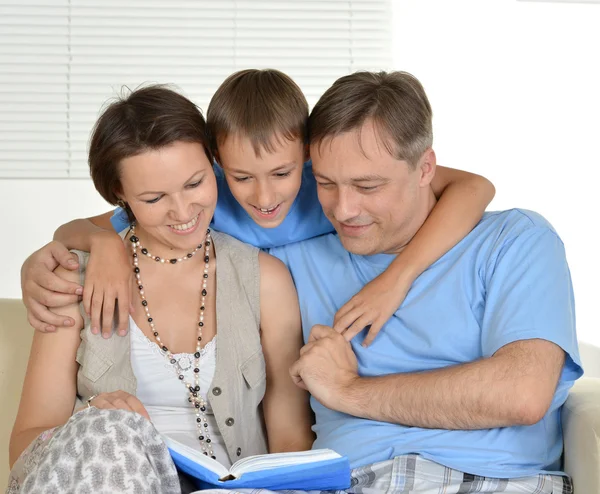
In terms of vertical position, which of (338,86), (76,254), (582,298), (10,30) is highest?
(10,30)

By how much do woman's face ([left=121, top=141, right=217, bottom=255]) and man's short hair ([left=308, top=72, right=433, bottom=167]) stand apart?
27 centimetres

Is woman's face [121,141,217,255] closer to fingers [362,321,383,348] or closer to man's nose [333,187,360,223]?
man's nose [333,187,360,223]

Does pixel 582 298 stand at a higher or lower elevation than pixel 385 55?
lower

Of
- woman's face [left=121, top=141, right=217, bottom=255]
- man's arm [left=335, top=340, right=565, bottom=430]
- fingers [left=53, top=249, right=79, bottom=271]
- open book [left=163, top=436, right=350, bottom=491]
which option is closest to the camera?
open book [left=163, top=436, right=350, bottom=491]

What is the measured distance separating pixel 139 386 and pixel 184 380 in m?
0.11

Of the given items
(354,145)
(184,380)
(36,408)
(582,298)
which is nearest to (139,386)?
(184,380)

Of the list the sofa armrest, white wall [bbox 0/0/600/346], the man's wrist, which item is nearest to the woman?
the man's wrist

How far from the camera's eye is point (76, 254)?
205 cm

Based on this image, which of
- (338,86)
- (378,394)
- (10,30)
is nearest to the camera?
(378,394)

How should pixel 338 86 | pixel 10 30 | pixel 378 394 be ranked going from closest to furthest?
pixel 378 394 < pixel 338 86 < pixel 10 30

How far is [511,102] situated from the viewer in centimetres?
413

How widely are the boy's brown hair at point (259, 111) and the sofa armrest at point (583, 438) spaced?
860mm

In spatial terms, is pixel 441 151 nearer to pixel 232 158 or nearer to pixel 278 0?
pixel 278 0

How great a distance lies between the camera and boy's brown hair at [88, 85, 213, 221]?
73.8 inches
